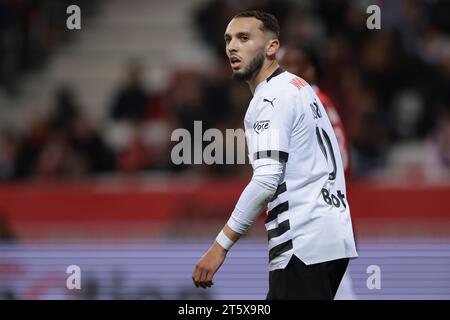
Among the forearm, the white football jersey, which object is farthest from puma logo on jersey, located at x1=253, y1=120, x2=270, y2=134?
the forearm

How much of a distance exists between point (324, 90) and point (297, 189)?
6379mm

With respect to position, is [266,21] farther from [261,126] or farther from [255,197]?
[255,197]

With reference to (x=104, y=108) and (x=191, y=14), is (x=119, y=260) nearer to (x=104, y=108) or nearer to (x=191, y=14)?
(x=104, y=108)

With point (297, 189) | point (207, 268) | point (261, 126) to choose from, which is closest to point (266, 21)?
point (261, 126)

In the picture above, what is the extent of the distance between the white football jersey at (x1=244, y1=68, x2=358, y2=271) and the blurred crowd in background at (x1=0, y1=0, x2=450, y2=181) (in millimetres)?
5742

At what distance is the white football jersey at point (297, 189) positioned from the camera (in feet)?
17.2

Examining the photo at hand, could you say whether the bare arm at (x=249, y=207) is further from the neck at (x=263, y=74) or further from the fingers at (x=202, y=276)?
the neck at (x=263, y=74)

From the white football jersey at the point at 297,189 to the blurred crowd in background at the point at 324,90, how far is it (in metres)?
5.74

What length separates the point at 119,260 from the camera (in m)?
8.44

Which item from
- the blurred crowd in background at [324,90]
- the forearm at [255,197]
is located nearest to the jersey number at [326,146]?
the forearm at [255,197]

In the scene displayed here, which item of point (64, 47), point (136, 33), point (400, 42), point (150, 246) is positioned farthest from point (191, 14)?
point (150, 246)

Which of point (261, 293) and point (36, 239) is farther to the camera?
point (36, 239)

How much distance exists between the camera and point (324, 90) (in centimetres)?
1154
